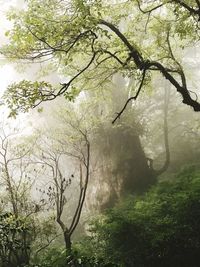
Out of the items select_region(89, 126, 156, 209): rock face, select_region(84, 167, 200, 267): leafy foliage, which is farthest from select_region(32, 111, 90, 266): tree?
select_region(84, 167, 200, 267): leafy foliage

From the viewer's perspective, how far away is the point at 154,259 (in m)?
8.34

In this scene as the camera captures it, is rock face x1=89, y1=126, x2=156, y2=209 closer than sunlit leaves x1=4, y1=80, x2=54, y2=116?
No

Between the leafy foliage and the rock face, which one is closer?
the leafy foliage

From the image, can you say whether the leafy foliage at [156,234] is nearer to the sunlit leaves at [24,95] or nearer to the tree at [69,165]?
the tree at [69,165]

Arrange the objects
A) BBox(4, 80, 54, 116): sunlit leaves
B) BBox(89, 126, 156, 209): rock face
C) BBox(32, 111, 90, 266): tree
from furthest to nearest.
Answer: BBox(89, 126, 156, 209): rock face → BBox(32, 111, 90, 266): tree → BBox(4, 80, 54, 116): sunlit leaves

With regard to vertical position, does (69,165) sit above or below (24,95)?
above

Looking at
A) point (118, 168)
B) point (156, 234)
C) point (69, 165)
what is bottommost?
point (156, 234)

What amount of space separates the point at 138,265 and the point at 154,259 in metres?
0.43

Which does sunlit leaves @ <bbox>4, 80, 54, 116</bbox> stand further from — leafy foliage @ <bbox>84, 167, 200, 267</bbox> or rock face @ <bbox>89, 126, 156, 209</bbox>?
rock face @ <bbox>89, 126, 156, 209</bbox>

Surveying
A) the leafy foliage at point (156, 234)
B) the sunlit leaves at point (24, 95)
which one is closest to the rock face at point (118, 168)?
the leafy foliage at point (156, 234)

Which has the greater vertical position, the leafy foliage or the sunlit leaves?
the sunlit leaves

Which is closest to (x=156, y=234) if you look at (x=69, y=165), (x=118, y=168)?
(x=118, y=168)

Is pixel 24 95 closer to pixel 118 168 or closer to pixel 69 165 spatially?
pixel 118 168

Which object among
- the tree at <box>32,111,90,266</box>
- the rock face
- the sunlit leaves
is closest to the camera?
the sunlit leaves
